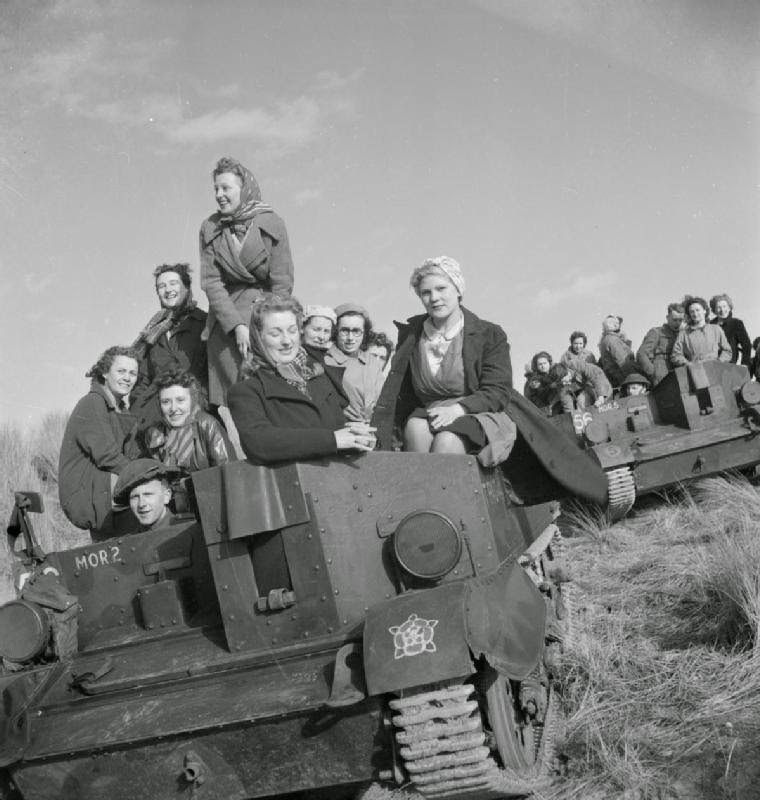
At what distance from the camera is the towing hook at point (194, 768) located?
3.87m

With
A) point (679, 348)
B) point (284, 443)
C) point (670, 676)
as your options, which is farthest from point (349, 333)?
point (679, 348)

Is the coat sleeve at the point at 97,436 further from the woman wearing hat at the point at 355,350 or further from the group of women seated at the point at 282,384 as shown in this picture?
the woman wearing hat at the point at 355,350

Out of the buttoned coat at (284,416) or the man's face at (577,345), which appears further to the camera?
the man's face at (577,345)

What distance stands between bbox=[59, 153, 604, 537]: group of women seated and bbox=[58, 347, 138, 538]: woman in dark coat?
0.4 inches

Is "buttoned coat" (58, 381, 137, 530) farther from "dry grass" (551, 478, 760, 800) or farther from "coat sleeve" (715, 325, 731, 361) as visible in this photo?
"coat sleeve" (715, 325, 731, 361)

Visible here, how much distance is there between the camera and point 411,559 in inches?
173

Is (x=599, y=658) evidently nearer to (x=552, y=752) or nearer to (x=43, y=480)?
(x=552, y=752)

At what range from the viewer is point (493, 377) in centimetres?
551

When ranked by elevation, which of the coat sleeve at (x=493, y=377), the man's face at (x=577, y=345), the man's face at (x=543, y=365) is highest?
the man's face at (x=577, y=345)

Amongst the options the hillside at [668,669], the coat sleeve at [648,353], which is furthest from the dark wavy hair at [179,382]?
the coat sleeve at [648,353]

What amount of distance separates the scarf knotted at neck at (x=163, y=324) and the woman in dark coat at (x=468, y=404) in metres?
2.88

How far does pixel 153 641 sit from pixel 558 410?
9.63m

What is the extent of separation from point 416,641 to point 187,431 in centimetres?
345

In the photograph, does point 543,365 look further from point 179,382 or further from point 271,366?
point 271,366
